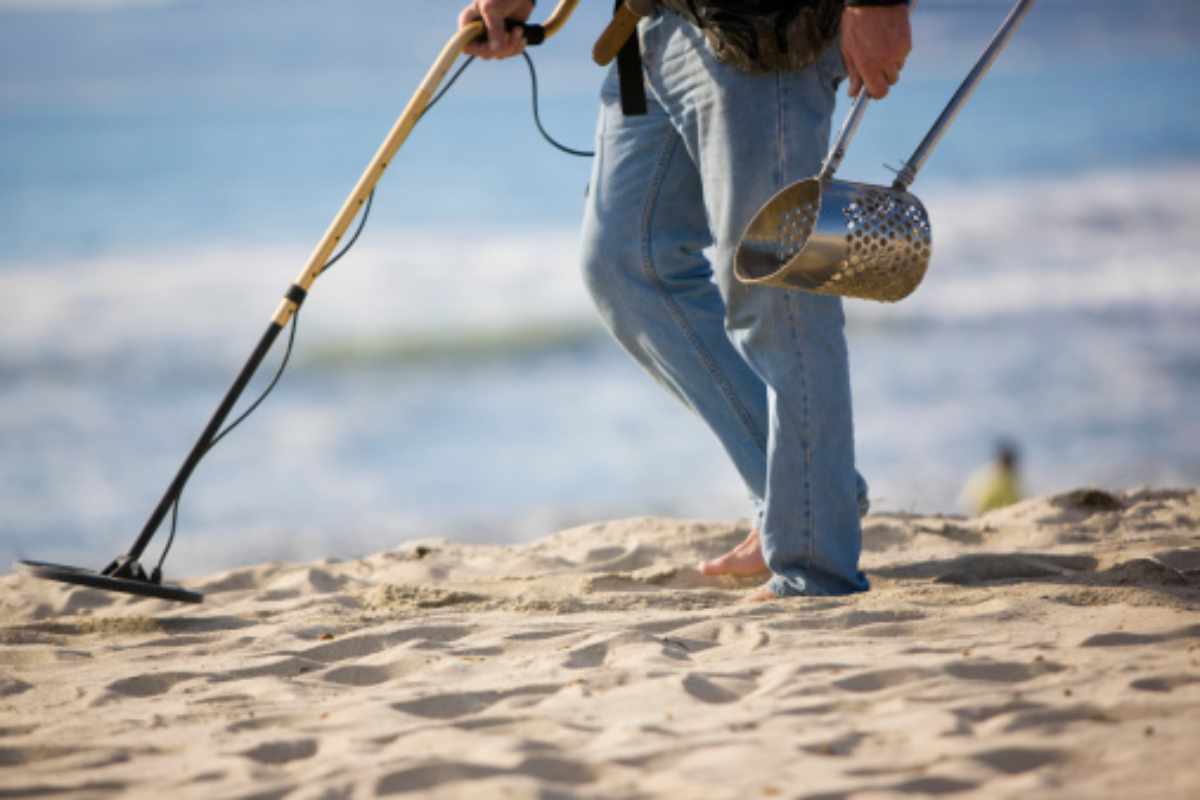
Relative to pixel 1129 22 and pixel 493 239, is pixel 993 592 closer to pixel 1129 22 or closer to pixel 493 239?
pixel 493 239

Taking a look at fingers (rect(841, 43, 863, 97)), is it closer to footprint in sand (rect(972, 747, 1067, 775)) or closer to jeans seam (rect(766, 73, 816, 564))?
jeans seam (rect(766, 73, 816, 564))

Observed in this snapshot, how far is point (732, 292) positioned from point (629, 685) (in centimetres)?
99

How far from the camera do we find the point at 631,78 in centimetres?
328

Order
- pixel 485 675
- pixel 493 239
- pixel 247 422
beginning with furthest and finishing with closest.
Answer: pixel 493 239 < pixel 247 422 < pixel 485 675

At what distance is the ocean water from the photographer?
8203 millimetres

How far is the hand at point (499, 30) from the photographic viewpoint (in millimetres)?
3432

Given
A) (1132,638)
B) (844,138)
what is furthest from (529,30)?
(1132,638)

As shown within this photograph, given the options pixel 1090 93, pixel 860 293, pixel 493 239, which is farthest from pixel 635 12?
pixel 1090 93

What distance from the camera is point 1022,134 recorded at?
21297 mm

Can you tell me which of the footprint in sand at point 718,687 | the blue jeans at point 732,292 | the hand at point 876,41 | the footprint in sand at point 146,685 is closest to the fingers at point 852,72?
the hand at point 876,41

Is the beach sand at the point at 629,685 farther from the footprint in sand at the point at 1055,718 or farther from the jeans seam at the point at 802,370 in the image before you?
the jeans seam at the point at 802,370

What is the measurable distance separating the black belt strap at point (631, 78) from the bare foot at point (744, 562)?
3.71 feet

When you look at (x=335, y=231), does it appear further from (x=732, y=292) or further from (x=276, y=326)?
(x=732, y=292)

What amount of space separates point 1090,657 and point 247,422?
322 inches
